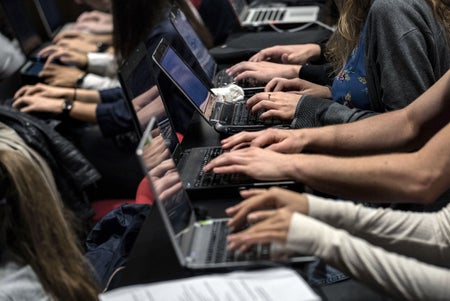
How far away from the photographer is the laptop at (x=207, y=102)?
5.86 ft

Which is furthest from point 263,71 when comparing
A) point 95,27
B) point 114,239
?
point 95,27

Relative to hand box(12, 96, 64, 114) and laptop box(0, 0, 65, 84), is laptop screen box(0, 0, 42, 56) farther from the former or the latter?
hand box(12, 96, 64, 114)

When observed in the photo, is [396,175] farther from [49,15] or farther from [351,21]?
[49,15]

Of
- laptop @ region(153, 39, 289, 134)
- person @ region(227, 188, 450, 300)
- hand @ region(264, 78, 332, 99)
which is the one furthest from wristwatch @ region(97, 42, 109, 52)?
person @ region(227, 188, 450, 300)

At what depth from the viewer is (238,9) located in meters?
3.13

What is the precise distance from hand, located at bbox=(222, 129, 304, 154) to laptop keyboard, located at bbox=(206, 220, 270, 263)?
310 millimetres

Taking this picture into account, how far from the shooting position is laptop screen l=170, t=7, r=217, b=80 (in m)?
2.29

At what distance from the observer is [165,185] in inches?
48.5

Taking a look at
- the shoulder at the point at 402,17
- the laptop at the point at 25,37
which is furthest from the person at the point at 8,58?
the shoulder at the point at 402,17

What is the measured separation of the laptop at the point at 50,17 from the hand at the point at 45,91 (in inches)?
27.8

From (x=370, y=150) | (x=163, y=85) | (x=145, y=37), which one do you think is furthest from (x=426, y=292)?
(x=145, y=37)

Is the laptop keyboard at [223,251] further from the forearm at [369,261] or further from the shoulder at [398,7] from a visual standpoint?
the shoulder at [398,7]

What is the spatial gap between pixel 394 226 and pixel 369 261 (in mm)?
149

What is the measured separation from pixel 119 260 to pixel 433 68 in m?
0.86
